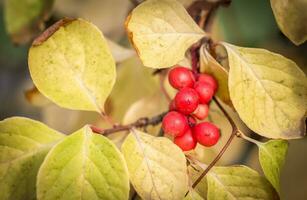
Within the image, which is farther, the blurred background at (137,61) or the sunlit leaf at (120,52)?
the blurred background at (137,61)

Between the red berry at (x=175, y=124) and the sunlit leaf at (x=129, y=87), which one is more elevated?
the red berry at (x=175, y=124)

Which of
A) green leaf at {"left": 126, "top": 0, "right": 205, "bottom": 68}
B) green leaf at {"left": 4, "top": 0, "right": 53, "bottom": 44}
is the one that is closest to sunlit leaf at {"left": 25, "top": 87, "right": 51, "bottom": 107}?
green leaf at {"left": 4, "top": 0, "right": 53, "bottom": 44}

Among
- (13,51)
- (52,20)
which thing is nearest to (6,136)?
(52,20)

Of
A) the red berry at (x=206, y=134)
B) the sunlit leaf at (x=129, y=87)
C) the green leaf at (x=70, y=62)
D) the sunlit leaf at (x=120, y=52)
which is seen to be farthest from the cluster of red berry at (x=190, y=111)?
the sunlit leaf at (x=129, y=87)

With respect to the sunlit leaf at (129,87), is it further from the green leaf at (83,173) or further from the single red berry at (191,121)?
the green leaf at (83,173)

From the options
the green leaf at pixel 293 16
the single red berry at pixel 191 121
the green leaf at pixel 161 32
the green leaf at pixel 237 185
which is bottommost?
the green leaf at pixel 237 185
